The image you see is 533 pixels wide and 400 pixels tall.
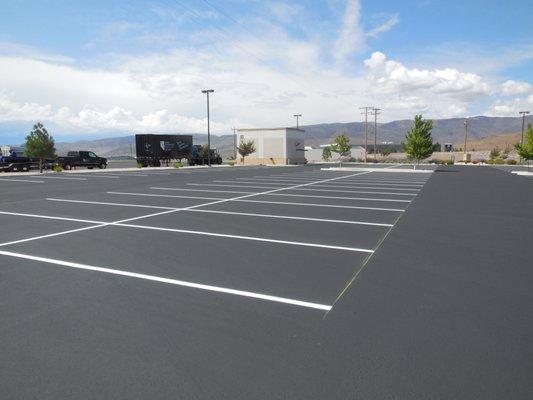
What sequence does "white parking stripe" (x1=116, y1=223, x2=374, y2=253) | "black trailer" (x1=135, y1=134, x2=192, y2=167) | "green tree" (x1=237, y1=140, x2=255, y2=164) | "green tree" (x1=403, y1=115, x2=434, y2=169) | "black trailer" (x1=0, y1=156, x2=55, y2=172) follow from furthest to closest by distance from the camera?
"green tree" (x1=237, y1=140, x2=255, y2=164), "black trailer" (x1=135, y1=134, x2=192, y2=167), "green tree" (x1=403, y1=115, x2=434, y2=169), "black trailer" (x1=0, y1=156, x2=55, y2=172), "white parking stripe" (x1=116, y1=223, x2=374, y2=253)

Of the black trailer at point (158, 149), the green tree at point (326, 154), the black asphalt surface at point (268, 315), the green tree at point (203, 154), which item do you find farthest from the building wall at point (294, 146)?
the black asphalt surface at point (268, 315)

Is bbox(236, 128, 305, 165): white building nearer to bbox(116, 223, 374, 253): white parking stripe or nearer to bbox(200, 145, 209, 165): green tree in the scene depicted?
bbox(200, 145, 209, 165): green tree

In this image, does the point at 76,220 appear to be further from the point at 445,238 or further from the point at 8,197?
the point at 445,238

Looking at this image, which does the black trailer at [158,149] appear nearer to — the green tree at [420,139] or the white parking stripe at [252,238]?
the green tree at [420,139]

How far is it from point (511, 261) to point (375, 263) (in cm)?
227

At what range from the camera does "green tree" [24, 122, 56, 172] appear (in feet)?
156

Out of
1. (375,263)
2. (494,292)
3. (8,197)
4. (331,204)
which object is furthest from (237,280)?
(8,197)

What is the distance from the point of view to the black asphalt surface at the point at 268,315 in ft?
10.9

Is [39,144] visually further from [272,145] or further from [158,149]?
[272,145]

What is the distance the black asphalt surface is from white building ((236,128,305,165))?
5658 cm

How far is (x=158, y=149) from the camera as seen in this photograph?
53.5 meters

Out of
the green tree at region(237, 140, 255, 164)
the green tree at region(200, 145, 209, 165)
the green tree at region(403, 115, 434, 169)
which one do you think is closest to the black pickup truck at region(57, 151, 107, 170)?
the green tree at region(200, 145, 209, 165)

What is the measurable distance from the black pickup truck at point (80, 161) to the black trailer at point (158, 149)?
282 inches

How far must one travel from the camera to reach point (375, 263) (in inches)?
266
